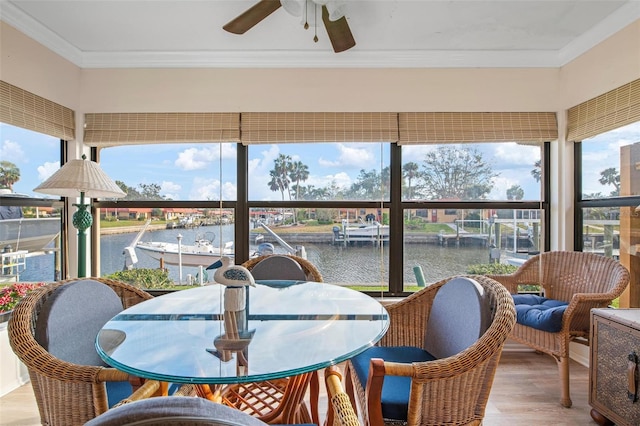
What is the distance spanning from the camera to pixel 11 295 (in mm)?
2451

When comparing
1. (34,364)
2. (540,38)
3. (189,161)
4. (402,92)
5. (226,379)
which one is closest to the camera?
(226,379)

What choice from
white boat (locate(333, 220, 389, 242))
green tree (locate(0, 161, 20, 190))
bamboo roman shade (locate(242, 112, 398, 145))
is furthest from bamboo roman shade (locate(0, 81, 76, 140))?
white boat (locate(333, 220, 389, 242))

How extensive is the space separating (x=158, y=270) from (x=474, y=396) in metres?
2.69

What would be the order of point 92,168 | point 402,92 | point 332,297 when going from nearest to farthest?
point 332,297, point 92,168, point 402,92

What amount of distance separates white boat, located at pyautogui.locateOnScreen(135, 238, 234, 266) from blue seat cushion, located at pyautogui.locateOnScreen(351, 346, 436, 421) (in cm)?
177

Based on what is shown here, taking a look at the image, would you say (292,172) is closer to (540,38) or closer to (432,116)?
(432,116)

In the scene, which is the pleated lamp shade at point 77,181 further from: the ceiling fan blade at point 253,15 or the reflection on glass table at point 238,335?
the ceiling fan blade at point 253,15

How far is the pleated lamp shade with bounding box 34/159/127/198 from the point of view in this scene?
6.79 feet

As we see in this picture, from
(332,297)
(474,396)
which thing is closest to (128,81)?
(332,297)

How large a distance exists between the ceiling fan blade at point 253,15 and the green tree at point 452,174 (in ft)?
5.97

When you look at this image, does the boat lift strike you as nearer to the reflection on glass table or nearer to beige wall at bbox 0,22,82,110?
beige wall at bbox 0,22,82,110

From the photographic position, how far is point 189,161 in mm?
3041

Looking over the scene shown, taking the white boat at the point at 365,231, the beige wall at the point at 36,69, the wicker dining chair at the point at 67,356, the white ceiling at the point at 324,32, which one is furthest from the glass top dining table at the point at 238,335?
the beige wall at the point at 36,69

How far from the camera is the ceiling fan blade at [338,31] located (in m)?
1.75
